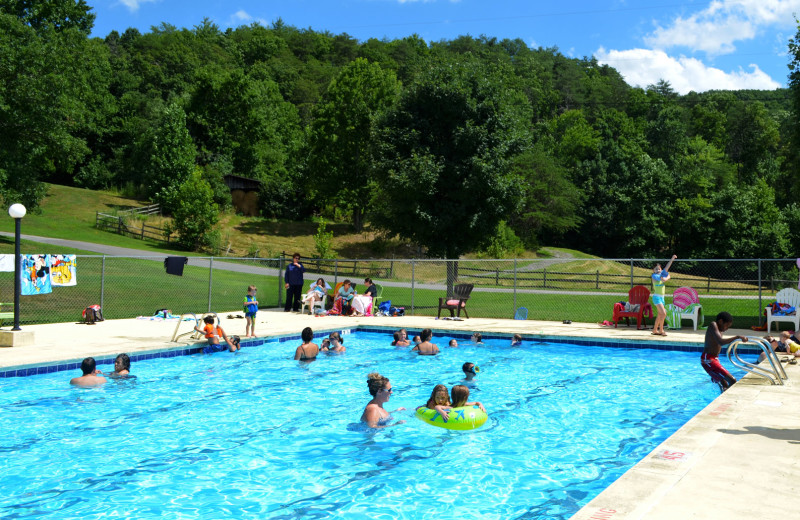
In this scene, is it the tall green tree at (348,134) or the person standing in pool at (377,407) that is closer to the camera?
the person standing in pool at (377,407)

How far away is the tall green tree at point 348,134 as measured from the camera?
59.5 m

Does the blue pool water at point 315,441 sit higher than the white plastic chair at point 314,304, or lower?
lower

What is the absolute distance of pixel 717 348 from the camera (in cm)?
999

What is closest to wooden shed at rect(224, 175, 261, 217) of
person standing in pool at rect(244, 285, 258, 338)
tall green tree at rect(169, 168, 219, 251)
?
tall green tree at rect(169, 168, 219, 251)

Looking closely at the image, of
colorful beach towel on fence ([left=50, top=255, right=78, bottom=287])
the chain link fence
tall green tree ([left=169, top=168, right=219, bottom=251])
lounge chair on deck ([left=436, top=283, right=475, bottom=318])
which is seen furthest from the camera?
tall green tree ([left=169, top=168, right=219, bottom=251])

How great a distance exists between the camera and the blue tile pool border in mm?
11734

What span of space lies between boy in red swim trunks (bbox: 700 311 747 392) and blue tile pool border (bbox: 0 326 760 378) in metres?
5.39

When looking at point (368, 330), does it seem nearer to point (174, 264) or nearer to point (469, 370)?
point (174, 264)

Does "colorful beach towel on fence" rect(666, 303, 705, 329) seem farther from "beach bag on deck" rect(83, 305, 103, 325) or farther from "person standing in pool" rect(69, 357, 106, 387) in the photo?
"beach bag on deck" rect(83, 305, 103, 325)

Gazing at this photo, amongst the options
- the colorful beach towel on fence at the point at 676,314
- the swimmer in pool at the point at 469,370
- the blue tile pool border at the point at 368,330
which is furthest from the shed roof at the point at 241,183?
the swimmer in pool at the point at 469,370

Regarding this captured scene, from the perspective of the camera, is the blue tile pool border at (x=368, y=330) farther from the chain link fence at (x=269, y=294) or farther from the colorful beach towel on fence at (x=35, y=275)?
the colorful beach towel on fence at (x=35, y=275)

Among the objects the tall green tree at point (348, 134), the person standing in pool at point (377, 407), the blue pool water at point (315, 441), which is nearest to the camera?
the blue pool water at point (315, 441)

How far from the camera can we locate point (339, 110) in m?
60.3

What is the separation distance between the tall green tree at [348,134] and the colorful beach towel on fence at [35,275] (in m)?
42.4
